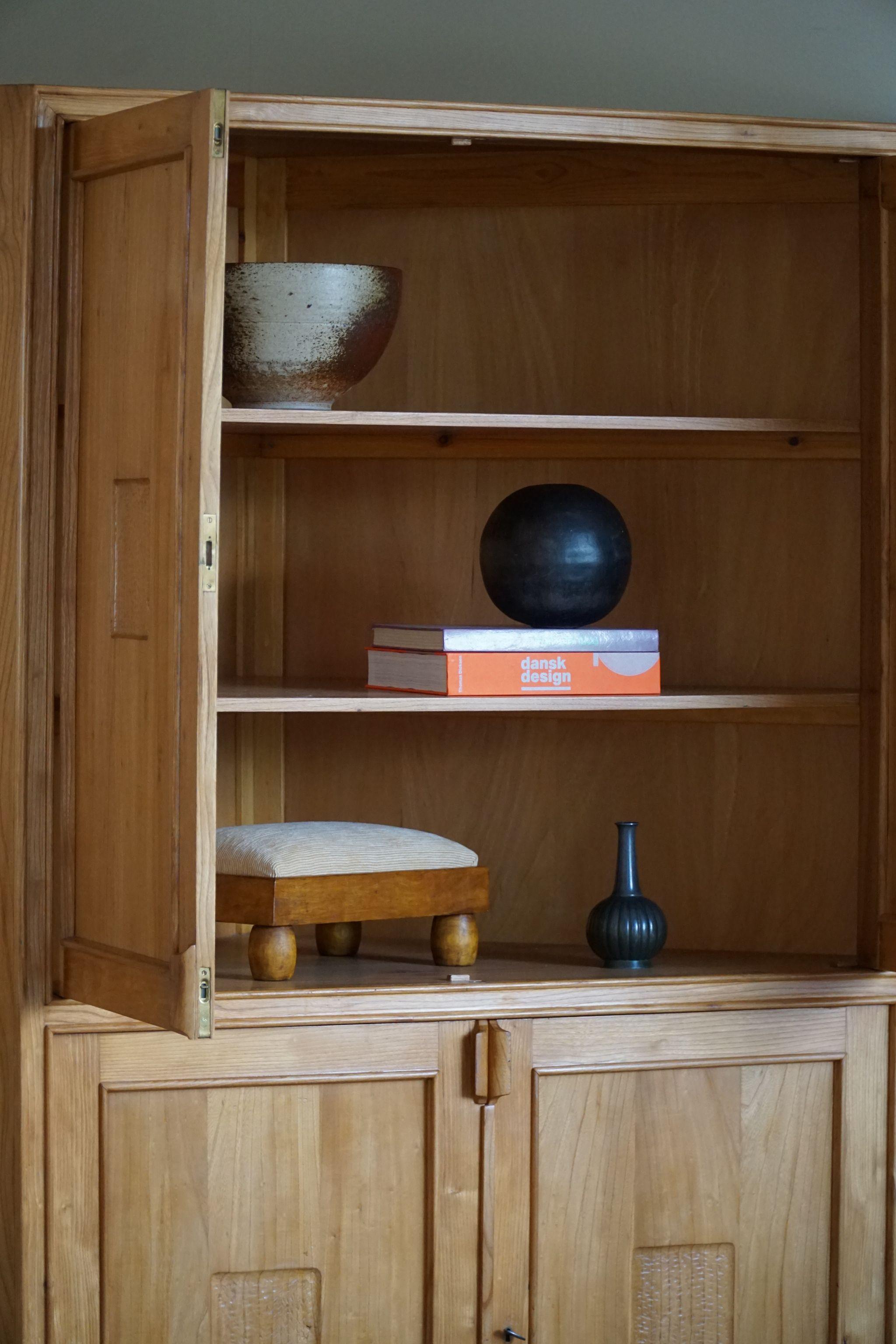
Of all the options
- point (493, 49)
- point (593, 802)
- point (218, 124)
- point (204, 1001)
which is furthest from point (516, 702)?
point (493, 49)

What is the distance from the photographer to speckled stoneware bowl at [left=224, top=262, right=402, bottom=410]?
199 cm

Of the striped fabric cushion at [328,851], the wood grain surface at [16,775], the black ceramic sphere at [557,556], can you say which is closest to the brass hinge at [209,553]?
the wood grain surface at [16,775]

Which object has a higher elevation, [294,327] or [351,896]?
[294,327]

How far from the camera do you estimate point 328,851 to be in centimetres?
199

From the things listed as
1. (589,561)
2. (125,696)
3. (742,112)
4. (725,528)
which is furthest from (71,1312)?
(742,112)

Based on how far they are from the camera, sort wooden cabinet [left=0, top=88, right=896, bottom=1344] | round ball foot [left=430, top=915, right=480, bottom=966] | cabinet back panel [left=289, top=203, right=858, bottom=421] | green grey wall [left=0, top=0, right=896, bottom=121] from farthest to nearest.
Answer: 1. green grey wall [left=0, top=0, right=896, bottom=121]
2. cabinet back panel [left=289, top=203, right=858, bottom=421]
3. round ball foot [left=430, top=915, right=480, bottom=966]
4. wooden cabinet [left=0, top=88, right=896, bottom=1344]

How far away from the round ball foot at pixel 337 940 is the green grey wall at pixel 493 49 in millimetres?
1446

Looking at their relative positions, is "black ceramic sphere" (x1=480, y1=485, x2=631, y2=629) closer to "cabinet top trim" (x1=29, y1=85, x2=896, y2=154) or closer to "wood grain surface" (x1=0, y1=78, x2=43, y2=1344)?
"cabinet top trim" (x1=29, y1=85, x2=896, y2=154)

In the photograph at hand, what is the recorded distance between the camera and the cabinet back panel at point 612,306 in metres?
2.34

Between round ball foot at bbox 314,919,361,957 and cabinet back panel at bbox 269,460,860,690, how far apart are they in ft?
1.41

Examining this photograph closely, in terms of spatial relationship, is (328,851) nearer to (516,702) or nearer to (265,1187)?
(516,702)

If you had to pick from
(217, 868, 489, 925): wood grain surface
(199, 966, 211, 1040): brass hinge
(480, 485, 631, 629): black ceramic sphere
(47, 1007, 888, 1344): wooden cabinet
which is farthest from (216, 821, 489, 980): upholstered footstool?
(480, 485, 631, 629): black ceramic sphere

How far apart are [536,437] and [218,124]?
30.6 inches

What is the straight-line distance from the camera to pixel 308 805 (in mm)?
2424
